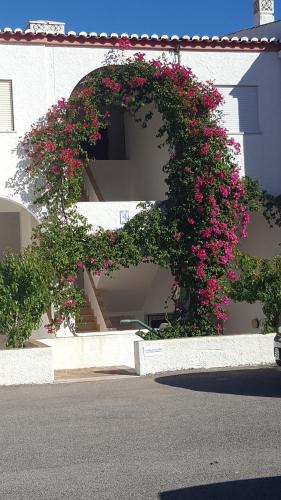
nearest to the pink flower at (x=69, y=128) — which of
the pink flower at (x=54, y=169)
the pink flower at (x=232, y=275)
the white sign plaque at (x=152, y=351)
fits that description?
the pink flower at (x=54, y=169)

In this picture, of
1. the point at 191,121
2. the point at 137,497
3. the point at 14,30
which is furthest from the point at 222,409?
the point at 14,30

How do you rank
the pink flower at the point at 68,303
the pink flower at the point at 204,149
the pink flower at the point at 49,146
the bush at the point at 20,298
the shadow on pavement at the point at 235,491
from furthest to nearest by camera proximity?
the pink flower at the point at 204,149 < the pink flower at the point at 68,303 < the pink flower at the point at 49,146 < the bush at the point at 20,298 < the shadow on pavement at the point at 235,491

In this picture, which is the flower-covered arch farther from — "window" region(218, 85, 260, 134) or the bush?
the bush

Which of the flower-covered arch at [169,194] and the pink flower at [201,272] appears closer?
the flower-covered arch at [169,194]

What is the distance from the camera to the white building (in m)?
18.9

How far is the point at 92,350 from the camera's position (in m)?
18.6

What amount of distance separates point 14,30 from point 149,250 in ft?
16.5

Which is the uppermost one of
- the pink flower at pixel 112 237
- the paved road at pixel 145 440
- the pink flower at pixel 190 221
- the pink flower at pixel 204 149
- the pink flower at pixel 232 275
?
the pink flower at pixel 204 149

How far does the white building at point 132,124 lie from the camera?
18.9 meters

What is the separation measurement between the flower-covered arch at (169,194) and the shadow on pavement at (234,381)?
3.31 m

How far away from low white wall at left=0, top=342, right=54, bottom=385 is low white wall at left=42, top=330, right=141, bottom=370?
2.67 meters

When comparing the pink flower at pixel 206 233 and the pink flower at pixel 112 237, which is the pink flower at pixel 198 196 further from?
the pink flower at pixel 112 237

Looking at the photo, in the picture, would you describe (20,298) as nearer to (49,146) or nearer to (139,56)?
(49,146)

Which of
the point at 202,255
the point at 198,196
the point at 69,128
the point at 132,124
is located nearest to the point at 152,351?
the point at 202,255
